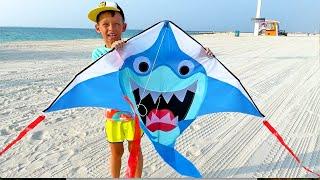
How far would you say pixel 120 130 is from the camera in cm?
272

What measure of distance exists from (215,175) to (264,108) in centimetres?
255

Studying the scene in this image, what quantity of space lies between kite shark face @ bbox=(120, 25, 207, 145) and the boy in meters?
0.15

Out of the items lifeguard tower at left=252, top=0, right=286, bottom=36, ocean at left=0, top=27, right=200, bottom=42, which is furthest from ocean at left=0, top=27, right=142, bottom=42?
lifeguard tower at left=252, top=0, right=286, bottom=36

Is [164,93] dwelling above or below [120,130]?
above

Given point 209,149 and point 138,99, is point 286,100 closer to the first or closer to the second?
point 209,149

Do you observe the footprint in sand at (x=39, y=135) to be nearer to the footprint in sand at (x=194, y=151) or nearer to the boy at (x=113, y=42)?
the boy at (x=113, y=42)

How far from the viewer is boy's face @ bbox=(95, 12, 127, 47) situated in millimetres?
2619

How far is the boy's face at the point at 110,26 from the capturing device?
8.59 feet

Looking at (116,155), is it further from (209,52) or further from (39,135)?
(39,135)

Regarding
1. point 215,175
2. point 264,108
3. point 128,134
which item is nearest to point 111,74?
point 128,134

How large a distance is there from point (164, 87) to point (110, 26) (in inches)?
26.6

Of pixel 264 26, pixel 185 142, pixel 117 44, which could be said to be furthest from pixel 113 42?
pixel 264 26

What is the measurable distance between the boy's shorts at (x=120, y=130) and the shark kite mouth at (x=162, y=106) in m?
0.15

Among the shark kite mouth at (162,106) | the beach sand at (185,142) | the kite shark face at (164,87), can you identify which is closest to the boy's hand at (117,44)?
the kite shark face at (164,87)
